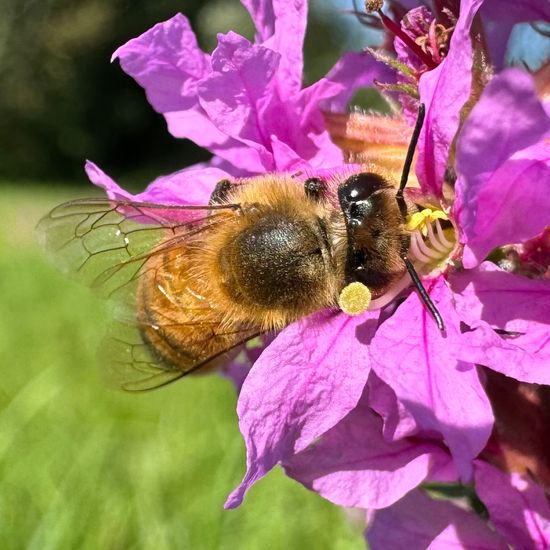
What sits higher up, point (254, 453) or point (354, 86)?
point (354, 86)

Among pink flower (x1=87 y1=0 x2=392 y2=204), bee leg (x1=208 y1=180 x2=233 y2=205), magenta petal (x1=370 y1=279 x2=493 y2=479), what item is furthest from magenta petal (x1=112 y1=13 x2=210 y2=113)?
magenta petal (x1=370 y1=279 x2=493 y2=479)

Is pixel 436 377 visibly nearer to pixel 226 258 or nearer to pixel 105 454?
pixel 226 258

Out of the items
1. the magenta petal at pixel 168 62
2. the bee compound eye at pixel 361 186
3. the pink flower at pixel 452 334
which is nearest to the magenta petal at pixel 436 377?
the pink flower at pixel 452 334

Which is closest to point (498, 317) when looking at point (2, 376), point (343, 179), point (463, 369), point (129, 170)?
point (463, 369)

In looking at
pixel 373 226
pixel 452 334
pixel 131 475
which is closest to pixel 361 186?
pixel 373 226

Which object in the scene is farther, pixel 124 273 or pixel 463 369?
pixel 124 273

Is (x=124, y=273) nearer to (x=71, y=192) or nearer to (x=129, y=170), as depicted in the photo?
(x=71, y=192)
